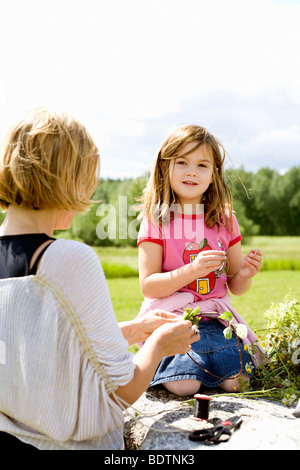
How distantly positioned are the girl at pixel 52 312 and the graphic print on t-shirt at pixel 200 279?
1.72 m

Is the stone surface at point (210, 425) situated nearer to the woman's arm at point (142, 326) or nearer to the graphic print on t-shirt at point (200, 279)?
the woman's arm at point (142, 326)

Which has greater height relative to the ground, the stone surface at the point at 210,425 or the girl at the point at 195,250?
the girl at the point at 195,250

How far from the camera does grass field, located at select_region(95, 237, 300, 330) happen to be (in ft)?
35.2

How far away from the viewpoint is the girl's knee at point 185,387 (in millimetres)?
3305

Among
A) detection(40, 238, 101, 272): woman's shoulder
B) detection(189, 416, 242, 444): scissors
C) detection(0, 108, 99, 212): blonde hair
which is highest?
detection(0, 108, 99, 212): blonde hair

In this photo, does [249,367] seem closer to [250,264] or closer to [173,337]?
[250,264]

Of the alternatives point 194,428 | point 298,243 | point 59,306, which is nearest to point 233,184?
point 194,428

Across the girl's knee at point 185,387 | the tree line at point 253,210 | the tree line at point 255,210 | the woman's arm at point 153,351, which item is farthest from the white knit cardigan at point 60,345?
the tree line at point 255,210

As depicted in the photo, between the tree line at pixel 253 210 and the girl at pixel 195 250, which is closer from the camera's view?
the girl at pixel 195 250

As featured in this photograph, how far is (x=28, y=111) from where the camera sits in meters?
2.15

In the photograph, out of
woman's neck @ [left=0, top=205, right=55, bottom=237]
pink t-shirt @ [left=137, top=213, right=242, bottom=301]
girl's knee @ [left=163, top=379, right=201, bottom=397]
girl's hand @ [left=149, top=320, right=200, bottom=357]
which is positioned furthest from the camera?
pink t-shirt @ [left=137, top=213, right=242, bottom=301]

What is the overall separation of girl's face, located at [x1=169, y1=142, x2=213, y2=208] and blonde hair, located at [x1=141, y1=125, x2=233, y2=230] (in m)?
0.04

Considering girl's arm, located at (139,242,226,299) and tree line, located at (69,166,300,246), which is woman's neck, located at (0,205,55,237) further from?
tree line, located at (69,166,300,246)

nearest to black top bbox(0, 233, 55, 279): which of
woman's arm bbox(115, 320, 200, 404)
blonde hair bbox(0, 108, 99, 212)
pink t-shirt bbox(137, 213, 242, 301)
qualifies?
blonde hair bbox(0, 108, 99, 212)
